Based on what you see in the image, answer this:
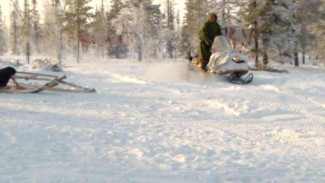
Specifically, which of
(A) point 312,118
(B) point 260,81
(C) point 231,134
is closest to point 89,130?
(C) point 231,134

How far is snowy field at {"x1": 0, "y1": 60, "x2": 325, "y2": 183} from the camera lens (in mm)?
3330

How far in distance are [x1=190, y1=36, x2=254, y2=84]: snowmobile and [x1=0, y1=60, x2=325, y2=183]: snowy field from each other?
8.10 feet

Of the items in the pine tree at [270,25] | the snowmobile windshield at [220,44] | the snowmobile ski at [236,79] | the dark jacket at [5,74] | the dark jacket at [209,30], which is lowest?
the snowmobile ski at [236,79]

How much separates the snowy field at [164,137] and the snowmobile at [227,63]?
247 cm

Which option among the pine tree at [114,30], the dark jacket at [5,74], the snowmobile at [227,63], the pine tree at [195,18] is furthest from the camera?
the pine tree at [114,30]

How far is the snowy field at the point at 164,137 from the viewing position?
3.33 metres

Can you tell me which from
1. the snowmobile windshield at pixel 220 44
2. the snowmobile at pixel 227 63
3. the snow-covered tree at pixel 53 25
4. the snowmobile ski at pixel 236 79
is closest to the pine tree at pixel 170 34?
the snow-covered tree at pixel 53 25

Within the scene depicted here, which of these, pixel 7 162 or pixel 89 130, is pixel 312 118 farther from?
pixel 7 162

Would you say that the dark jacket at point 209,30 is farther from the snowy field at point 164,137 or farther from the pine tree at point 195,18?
the pine tree at point 195,18

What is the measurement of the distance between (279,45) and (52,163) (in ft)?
70.9

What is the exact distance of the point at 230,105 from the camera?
700cm

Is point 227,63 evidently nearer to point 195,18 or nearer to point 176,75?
point 176,75

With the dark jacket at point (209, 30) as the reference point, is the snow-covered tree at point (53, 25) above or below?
above

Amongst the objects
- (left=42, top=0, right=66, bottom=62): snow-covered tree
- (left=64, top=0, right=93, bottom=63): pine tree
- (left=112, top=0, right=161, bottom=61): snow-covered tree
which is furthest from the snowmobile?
(left=42, top=0, right=66, bottom=62): snow-covered tree
